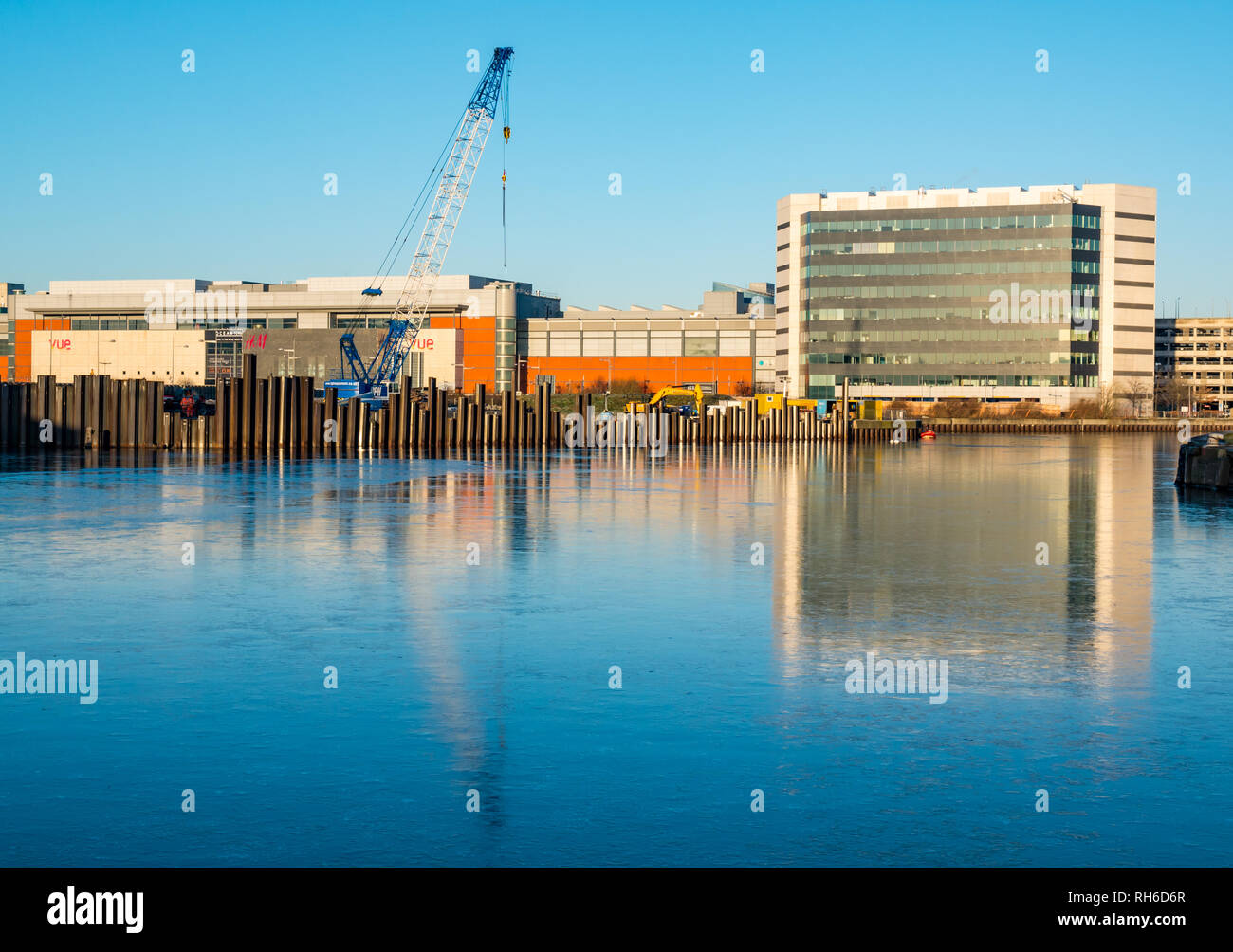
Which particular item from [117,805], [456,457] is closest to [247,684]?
A: [117,805]

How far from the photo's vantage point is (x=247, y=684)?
12.5 m

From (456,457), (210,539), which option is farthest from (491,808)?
(456,457)

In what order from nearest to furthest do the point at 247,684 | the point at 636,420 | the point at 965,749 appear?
the point at 965,749, the point at 247,684, the point at 636,420

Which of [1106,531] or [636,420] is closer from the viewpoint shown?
[1106,531]

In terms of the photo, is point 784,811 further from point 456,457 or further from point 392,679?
point 456,457

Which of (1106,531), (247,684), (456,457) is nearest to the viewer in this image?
(247,684)

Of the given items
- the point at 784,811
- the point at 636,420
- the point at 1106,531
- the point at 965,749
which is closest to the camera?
the point at 784,811

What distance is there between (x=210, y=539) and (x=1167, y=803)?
19914 millimetres

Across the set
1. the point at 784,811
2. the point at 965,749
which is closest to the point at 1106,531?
the point at 965,749

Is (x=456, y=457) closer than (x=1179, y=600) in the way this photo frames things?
No

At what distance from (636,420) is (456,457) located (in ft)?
104

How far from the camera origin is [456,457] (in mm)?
64250
